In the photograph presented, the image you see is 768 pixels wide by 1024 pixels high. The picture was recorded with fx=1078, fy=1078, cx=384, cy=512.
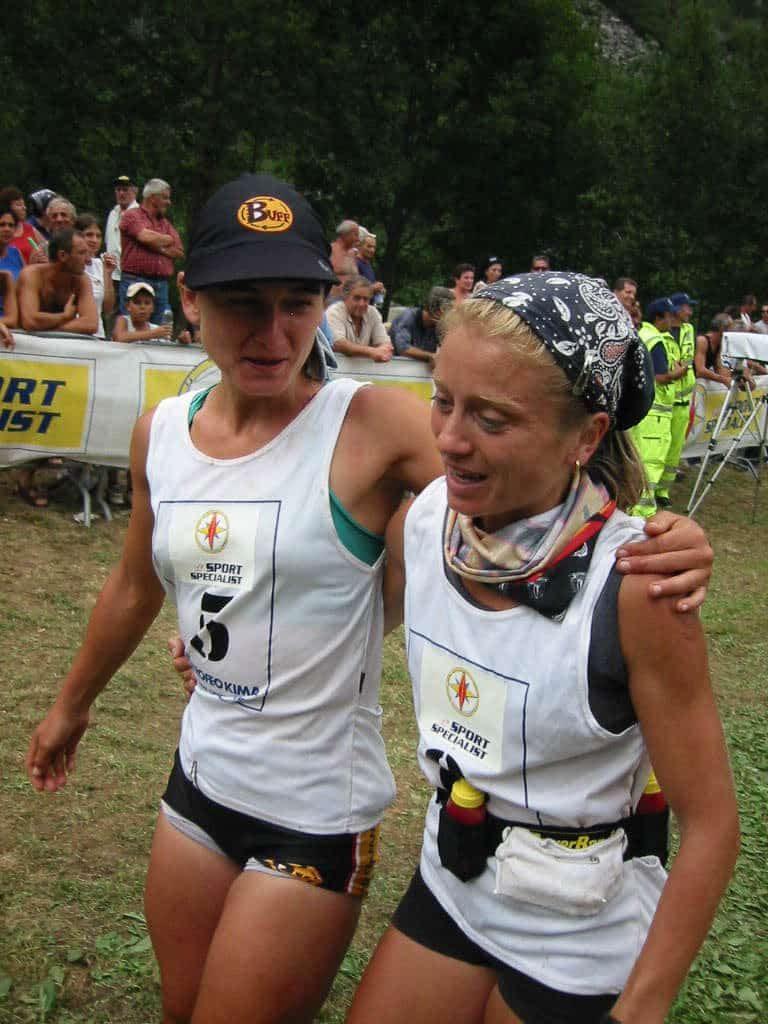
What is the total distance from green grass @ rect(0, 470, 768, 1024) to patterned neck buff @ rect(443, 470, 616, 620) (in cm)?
210

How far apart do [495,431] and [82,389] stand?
6.74 m

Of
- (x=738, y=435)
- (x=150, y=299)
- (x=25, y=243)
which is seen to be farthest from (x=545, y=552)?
(x=738, y=435)

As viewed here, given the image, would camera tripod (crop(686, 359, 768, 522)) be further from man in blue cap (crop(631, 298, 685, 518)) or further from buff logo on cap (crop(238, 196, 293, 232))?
buff logo on cap (crop(238, 196, 293, 232))

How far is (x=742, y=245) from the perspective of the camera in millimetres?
30031

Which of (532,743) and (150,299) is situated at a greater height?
(532,743)

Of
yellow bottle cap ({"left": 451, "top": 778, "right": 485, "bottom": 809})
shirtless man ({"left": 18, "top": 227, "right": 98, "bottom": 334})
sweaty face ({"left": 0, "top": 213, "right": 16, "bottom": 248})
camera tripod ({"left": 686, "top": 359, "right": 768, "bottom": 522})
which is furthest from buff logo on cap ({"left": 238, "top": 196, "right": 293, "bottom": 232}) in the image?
camera tripod ({"left": 686, "top": 359, "right": 768, "bottom": 522})

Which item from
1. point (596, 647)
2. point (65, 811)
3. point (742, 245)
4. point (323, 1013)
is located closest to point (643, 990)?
point (596, 647)

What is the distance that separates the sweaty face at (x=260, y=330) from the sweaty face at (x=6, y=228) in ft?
24.1

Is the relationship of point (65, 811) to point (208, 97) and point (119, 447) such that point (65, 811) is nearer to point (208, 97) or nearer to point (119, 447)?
point (119, 447)

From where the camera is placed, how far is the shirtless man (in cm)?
794

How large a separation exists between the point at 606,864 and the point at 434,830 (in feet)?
1.04

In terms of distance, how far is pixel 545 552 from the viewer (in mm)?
1603

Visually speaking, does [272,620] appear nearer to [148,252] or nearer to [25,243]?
[148,252]

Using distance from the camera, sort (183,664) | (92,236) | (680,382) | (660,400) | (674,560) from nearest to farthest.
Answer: (674,560) < (183,664) < (92,236) < (660,400) < (680,382)
